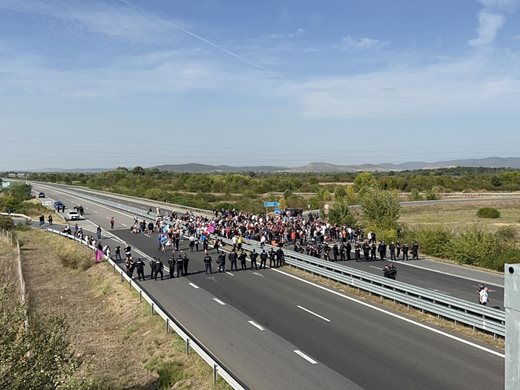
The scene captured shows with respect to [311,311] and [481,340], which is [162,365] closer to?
[311,311]

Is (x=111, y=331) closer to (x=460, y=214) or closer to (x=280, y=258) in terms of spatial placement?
(x=280, y=258)

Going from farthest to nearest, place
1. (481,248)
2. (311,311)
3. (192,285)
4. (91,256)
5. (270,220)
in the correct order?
(270,220) → (91,256) → (481,248) → (192,285) → (311,311)

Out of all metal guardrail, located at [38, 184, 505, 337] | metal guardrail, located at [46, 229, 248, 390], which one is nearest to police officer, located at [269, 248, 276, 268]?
metal guardrail, located at [38, 184, 505, 337]

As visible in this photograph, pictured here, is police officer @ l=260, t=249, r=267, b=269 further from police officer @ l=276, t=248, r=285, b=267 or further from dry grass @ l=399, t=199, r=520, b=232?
dry grass @ l=399, t=199, r=520, b=232

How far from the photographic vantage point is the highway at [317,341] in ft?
41.9

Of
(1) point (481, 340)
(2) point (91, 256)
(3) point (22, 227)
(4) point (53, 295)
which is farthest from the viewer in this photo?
(3) point (22, 227)

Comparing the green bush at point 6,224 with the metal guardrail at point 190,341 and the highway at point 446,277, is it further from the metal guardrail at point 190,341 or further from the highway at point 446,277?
the highway at point 446,277

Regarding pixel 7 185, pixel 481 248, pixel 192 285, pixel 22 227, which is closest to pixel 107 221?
pixel 22 227

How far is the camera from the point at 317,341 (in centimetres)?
Answer: 1573

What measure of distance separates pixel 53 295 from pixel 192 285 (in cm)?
801

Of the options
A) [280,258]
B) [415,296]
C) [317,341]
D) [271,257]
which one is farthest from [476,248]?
[317,341]

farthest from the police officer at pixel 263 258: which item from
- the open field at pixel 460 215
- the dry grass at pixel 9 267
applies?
the open field at pixel 460 215

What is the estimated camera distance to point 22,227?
52.7m

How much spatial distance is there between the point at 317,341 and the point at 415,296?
755 centimetres
